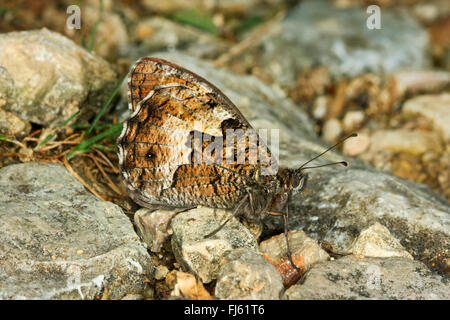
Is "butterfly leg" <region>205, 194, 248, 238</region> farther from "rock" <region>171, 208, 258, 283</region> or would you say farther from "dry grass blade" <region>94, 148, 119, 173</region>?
"dry grass blade" <region>94, 148, 119, 173</region>

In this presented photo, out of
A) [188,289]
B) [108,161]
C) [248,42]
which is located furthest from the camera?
[248,42]

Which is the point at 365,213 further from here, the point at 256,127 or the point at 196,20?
the point at 196,20

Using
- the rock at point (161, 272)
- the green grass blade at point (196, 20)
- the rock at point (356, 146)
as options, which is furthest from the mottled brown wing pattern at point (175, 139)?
the green grass blade at point (196, 20)

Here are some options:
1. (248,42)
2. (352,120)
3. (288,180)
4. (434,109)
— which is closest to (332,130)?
(352,120)

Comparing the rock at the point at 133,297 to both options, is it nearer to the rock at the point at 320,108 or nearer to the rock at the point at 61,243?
the rock at the point at 61,243

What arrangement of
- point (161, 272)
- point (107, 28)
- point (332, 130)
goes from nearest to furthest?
point (161, 272)
point (332, 130)
point (107, 28)

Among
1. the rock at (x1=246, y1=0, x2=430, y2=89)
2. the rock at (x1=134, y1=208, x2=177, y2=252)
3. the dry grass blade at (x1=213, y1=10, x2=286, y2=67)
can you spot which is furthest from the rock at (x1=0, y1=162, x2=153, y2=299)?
the rock at (x1=246, y1=0, x2=430, y2=89)

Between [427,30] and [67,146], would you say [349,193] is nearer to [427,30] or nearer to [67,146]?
[67,146]

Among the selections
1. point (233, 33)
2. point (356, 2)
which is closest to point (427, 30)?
point (356, 2)
